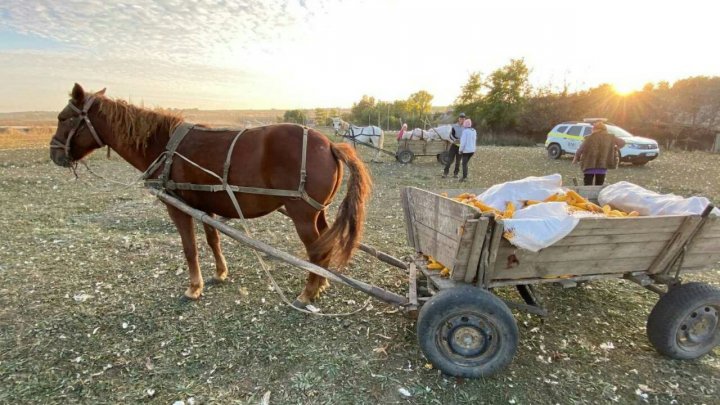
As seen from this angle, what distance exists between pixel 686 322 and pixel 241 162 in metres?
4.23

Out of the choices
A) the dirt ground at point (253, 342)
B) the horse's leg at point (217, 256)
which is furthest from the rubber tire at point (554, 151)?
the horse's leg at point (217, 256)

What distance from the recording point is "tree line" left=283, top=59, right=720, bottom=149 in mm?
24641

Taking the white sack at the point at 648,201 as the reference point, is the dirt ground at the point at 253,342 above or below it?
below

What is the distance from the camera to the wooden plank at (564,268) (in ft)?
9.14

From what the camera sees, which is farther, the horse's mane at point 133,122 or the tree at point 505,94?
the tree at point 505,94

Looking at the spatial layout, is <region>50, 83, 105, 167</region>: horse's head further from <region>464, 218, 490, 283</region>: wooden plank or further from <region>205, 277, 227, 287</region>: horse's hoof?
<region>464, 218, 490, 283</region>: wooden plank

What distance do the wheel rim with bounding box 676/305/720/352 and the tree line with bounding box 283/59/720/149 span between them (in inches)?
1111

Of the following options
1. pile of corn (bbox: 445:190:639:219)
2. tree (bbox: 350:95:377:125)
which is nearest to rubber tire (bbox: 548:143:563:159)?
pile of corn (bbox: 445:190:639:219)

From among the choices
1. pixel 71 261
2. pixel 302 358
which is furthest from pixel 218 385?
pixel 71 261

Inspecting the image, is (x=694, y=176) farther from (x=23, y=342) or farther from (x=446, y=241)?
(x=23, y=342)

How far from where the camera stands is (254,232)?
258 inches

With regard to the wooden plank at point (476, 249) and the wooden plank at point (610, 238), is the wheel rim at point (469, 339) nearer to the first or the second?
the wooden plank at point (476, 249)

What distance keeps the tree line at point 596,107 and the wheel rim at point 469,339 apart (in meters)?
29.7

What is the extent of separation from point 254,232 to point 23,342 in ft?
11.5
